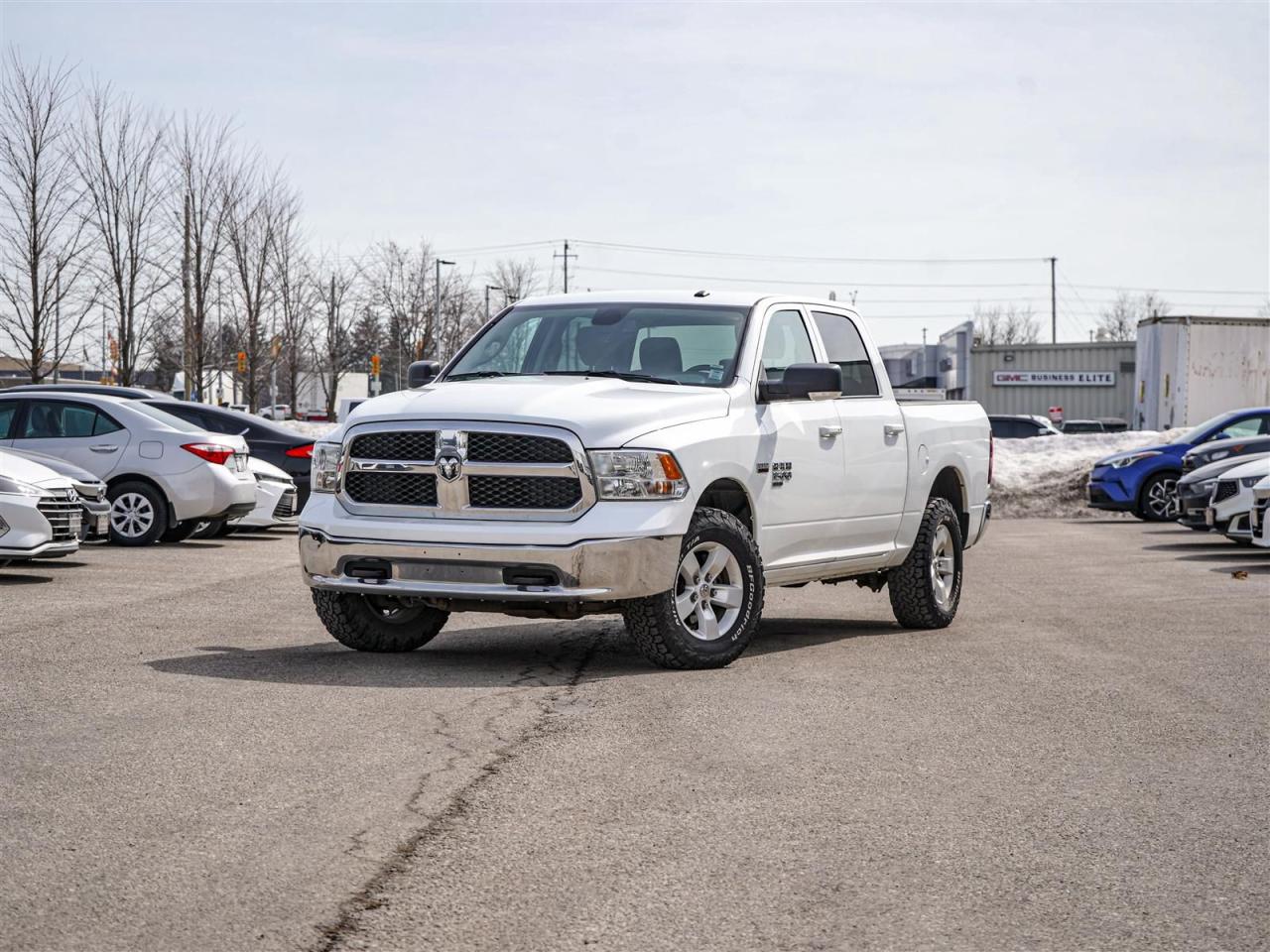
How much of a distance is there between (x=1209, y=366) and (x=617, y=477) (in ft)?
115

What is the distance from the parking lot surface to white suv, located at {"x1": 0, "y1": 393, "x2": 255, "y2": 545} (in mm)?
7417

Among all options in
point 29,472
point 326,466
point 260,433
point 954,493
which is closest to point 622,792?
point 326,466

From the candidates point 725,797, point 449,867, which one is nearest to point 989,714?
point 725,797

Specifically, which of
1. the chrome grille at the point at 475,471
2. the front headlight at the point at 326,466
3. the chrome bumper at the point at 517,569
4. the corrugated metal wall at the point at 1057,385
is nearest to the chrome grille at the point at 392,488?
the chrome grille at the point at 475,471

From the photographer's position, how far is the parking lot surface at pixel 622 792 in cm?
435

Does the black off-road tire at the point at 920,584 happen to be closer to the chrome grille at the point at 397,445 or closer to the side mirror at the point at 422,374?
the side mirror at the point at 422,374

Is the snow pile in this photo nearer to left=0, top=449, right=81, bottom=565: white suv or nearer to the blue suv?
the blue suv

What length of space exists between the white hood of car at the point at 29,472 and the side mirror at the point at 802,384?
6.90 meters

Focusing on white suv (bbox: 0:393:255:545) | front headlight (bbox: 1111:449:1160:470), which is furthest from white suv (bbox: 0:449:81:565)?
front headlight (bbox: 1111:449:1160:470)

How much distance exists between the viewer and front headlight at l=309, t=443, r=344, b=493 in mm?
9078

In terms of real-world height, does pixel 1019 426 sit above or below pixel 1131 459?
above

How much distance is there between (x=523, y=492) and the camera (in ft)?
27.9

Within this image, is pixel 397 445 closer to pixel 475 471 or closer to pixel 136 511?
pixel 475 471

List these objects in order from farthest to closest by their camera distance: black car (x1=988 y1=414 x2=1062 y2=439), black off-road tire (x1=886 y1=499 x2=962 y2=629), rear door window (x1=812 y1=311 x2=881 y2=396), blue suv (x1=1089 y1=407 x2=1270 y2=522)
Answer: black car (x1=988 y1=414 x2=1062 y2=439), blue suv (x1=1089 y1=407 x2=1270 y2=522), black off-road tire (x1=886 y1=499 x2=962 y2=629), rear door window (x1=812 y1=311 x2=881 y2=396)
